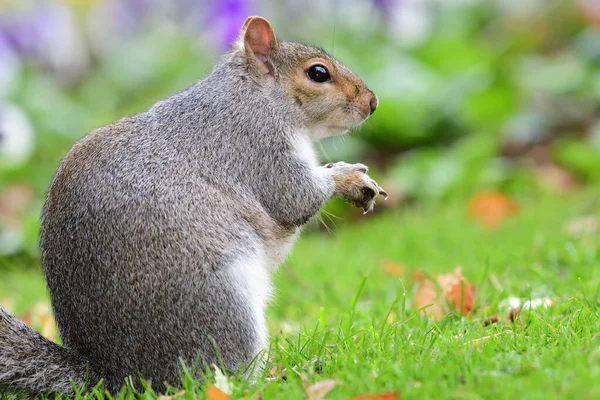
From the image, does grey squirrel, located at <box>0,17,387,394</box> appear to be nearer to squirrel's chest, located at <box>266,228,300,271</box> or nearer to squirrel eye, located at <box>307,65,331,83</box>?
squirrel's chest, located at <box>266,228,300,271</box>

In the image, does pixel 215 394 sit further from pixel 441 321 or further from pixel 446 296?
pixel 446 296

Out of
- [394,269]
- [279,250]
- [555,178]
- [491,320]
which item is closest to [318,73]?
[279,250]

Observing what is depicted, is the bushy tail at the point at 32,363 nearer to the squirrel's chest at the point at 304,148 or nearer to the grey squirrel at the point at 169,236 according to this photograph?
the grey squirrel at the point at 169,236

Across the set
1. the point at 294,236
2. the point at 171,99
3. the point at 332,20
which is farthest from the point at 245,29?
the point at 332,20

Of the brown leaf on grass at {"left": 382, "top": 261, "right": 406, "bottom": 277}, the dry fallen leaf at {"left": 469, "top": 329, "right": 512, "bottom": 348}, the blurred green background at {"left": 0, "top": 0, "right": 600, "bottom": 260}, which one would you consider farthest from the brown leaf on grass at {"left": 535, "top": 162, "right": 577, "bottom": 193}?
the dry fallen leaf at {"left": 469, "top": 329, "right": 512, "bottom": 348}

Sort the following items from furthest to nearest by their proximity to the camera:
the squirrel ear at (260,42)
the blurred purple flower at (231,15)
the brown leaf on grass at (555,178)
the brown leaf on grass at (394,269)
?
the blurred purple flower at (231,15) → the brown leaf on grass at (555,178) → the brown leaf on grass at (394,269) → the squirrel ear at (260,42)

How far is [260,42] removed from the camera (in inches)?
128

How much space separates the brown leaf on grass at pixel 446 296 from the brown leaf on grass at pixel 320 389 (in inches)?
36.9

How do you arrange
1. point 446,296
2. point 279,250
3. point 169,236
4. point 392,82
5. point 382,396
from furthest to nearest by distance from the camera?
point 392,82
point 446,296
point 279,250
point 169,236
point 382,396

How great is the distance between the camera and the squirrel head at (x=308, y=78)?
322cm

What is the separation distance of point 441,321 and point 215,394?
1.06m

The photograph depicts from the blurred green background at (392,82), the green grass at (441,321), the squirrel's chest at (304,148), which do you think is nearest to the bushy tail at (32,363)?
the green grass at (441,321)

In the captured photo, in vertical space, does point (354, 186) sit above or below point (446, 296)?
above

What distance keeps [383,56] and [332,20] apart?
5.00 ft
